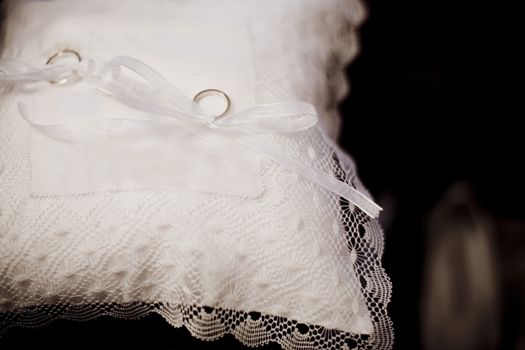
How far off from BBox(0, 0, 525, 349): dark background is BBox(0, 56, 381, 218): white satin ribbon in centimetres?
19

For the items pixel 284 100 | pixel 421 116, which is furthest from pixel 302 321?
pixel 421 116

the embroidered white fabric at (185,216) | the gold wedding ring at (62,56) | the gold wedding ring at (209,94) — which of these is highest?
the gold wedding ring at (62,56)

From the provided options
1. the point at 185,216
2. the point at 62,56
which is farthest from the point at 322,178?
the point at 62,56

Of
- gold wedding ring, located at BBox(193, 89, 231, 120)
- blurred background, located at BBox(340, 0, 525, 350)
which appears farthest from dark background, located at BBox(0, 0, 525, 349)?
gold wedding ring, located at BBox(193, 89, 231, 120)

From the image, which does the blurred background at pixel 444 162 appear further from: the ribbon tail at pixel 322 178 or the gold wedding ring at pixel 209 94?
the gold wedding ring at pixel 209 94

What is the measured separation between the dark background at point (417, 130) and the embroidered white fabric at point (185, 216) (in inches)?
2.9

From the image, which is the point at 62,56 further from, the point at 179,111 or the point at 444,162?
the point at 444,162

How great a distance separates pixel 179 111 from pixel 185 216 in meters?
0.13

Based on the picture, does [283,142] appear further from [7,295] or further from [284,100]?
[7,295]

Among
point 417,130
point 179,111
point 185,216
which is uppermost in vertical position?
point 417,130

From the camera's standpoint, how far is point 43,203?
0.53m

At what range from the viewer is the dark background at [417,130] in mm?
642

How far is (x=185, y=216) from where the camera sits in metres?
0.52

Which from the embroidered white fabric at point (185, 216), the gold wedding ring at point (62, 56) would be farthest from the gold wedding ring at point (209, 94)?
the gold wedding ring at point (62, 56)
